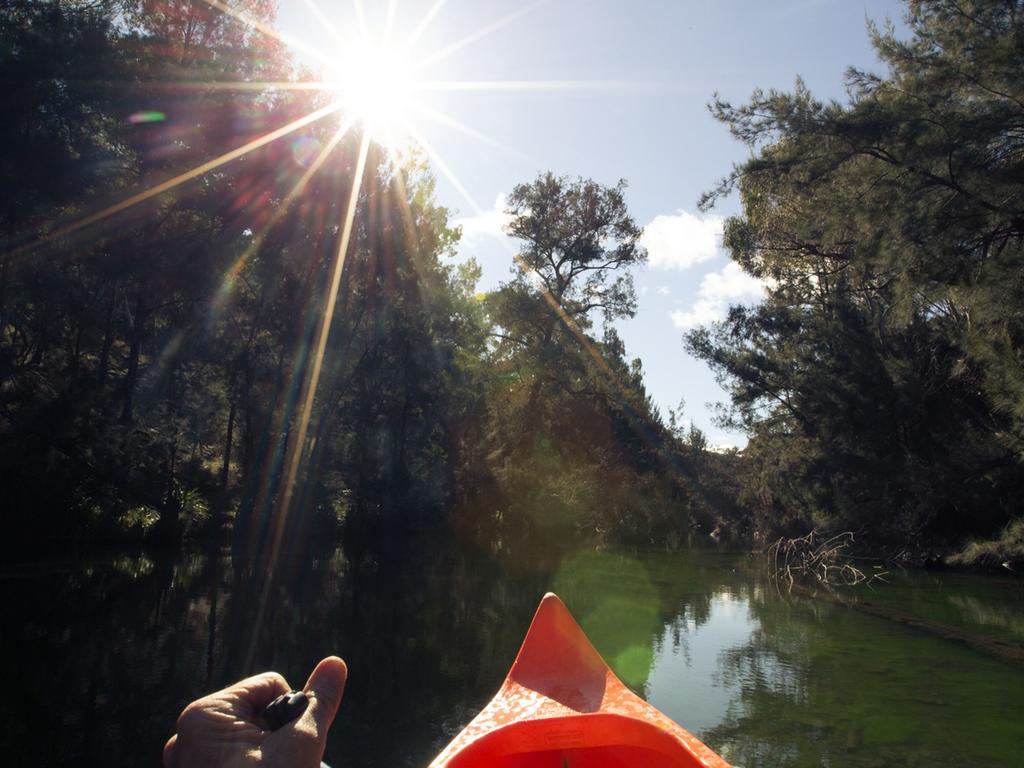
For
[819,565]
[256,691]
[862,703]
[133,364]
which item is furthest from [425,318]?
[256,691]

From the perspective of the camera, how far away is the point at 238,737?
3.87ft

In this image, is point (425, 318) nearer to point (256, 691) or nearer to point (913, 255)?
point (913, 255)

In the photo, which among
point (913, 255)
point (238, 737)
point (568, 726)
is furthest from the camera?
point (913, 255)

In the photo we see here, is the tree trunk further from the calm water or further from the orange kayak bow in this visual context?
the orange kayak bow

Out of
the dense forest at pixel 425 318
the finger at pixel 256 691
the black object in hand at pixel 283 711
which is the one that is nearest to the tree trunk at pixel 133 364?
the dense forest at pixel 425 318

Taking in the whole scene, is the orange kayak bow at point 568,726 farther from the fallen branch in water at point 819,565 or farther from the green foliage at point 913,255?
the fallen branch in water at point 819,565

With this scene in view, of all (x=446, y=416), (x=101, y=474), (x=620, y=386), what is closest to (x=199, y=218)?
(x=101, y=474)

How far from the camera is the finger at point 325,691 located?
1.25 meters

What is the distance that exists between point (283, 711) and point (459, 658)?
615 centimetres

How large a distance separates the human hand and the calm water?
11.6ft

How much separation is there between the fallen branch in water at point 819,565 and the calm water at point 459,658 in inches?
90.5

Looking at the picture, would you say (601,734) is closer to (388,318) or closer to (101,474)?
(101,474)

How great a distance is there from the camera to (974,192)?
9336 millimetres

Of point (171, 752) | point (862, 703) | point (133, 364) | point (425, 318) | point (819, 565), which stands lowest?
point (862, 703)
